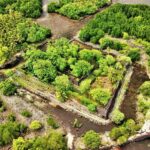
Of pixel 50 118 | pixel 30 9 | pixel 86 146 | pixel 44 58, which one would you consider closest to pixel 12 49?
pixel 44 58


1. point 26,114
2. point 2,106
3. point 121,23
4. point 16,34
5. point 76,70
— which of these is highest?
point 121,23

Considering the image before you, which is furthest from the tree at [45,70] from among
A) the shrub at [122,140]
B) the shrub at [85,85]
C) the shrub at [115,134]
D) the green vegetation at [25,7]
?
the green vegetation at [25,7]

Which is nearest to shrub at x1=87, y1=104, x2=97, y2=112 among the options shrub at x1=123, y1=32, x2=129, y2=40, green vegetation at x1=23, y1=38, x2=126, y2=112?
green vegetation at x1=23, y1=38, x2=126, y2=112

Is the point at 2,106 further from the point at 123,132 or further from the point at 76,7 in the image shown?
the point at 76,7

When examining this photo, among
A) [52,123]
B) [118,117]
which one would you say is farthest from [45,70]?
[118,117]

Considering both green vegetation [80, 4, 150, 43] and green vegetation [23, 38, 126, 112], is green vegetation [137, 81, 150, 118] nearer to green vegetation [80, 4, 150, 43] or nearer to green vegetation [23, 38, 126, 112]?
green vegetation [23, 38, 126, 112]

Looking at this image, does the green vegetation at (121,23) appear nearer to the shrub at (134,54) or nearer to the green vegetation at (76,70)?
the shrub at (134,54)

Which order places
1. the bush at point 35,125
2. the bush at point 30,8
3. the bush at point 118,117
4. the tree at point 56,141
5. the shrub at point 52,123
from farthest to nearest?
the bush at point 30,8, the shrub at point 52,123, the bush at point 35,125, the bush at point 118,117, the tree at point 56,141
